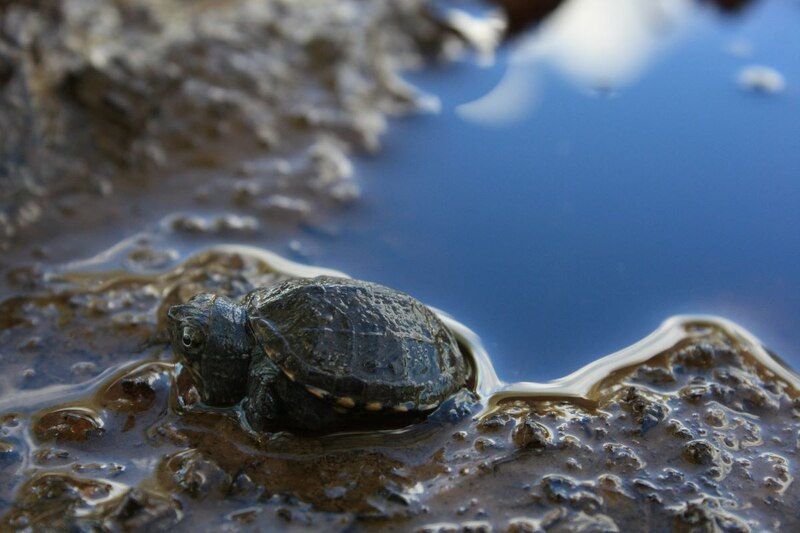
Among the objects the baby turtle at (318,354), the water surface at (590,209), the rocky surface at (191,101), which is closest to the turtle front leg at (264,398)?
the baby turtle at (318,354)

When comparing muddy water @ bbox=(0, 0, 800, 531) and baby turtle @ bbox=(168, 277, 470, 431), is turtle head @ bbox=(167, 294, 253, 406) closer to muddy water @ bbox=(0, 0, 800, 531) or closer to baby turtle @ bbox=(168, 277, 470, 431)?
baby turtle @ bbox=(168, 277, 470, 431)

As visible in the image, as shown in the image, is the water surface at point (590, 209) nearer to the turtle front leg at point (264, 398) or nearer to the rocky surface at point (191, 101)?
the rocky surface at point (191, 101)

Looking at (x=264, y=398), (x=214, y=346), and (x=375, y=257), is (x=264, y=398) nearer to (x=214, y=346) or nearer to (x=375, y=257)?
(x=214, y=346)

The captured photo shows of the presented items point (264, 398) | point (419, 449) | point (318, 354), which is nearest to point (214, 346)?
point (264, 398)

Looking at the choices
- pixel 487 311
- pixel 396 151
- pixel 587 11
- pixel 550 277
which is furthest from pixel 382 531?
pixel 587 11

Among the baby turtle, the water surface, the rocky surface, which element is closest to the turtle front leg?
the baby turtle

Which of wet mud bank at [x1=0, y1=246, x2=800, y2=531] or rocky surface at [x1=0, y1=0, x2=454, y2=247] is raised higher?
rocky surface at [x1=0, y1=0, x2=454, y2=247]
